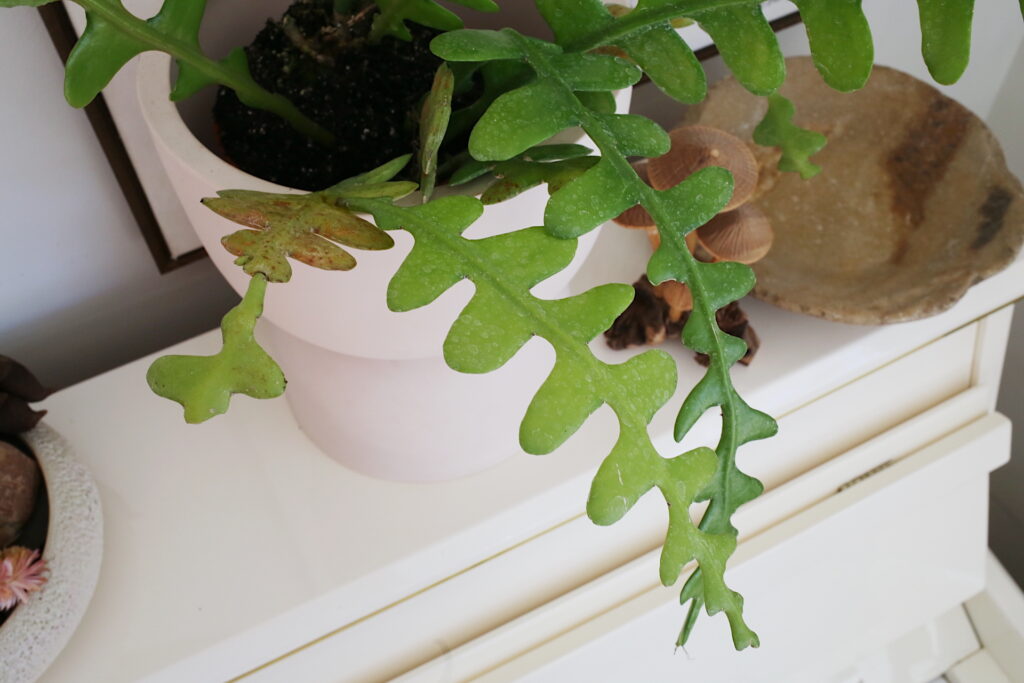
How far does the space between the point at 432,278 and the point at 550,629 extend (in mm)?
365

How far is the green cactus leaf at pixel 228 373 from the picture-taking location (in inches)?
12.3

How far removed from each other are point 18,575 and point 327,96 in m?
0.28

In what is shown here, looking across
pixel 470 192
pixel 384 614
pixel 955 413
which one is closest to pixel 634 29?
pixel 470 192

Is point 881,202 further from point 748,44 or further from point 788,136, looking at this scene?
point 748,44

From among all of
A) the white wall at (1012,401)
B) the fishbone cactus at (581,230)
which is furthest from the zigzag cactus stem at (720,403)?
the white wall at (1012,401)

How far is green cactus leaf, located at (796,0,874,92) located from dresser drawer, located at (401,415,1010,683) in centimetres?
37

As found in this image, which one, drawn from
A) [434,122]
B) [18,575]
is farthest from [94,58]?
[18,575]

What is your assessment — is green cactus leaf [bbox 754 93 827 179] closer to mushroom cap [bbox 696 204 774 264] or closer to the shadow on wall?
mushroom cap [bbox 696 204 774 264]

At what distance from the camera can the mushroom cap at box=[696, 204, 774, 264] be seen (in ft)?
1.82

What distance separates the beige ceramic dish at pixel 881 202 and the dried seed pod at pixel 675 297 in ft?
0.19

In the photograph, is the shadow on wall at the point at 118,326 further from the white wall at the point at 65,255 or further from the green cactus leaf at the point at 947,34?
the green cactus leaf at the point at 947,34

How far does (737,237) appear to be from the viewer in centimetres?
55

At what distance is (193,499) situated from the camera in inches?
22.1

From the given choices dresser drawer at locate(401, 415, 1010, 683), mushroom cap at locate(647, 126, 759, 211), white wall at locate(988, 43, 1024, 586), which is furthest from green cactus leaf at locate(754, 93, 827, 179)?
white wall at locate(988, 43, 1024, 586)
